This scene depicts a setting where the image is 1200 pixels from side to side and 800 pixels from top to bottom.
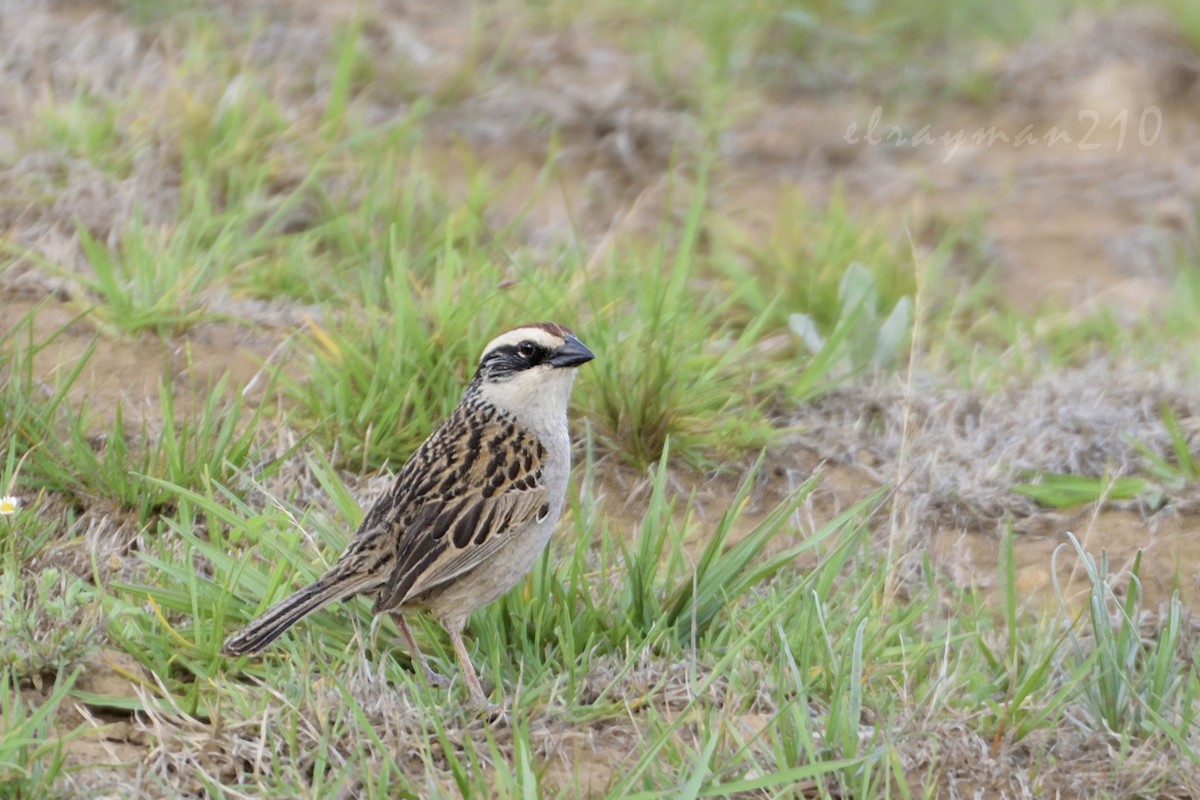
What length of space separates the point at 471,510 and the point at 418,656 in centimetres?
43

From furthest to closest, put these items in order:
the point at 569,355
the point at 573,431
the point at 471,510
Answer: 1. the point at 573,431
2. the point at 569,355
3. the point at 471,510

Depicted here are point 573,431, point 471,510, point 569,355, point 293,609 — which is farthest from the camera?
point 573,431

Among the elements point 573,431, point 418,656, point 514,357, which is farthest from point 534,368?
point 418,656

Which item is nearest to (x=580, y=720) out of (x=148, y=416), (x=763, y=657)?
(x=763, y=657)

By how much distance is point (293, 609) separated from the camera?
4.02 m

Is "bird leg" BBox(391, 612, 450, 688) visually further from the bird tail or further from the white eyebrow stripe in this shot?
the white eyebrow stripe

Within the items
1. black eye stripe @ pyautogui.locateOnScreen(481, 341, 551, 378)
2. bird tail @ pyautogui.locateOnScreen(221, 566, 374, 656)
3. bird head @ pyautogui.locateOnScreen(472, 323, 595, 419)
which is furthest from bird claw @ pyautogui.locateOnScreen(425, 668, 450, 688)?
black eye stripe @ pyautogui.locateOnScreen(481, 341, 551, 378)

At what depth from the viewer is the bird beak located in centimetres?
466

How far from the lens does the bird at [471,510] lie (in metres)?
4.16

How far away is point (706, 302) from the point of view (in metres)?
6.18

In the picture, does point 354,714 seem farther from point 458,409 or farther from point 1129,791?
point 1129,791

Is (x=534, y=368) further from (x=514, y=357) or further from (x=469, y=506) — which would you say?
(x=469, y=506)

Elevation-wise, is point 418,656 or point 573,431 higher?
point 573,431

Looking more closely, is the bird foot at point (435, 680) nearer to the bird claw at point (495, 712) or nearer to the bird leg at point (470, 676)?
the bird leg at point (470, 676)
